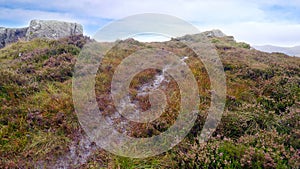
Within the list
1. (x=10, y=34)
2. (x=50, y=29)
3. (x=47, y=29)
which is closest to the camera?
(x=47, y=29)

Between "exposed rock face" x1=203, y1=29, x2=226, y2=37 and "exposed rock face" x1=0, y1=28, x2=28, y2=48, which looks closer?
"exposed rock face" x1=0, y1=28, x2=28, y2=48

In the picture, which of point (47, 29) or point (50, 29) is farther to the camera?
point (50, 29)

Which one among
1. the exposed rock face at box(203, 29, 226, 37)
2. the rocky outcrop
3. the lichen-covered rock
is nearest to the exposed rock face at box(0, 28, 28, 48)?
the rocky outcrop

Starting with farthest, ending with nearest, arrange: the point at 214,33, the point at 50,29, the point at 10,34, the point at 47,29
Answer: the point at 214,33 < the point at 10,34 < the point at 50,29 < the point at 47,29

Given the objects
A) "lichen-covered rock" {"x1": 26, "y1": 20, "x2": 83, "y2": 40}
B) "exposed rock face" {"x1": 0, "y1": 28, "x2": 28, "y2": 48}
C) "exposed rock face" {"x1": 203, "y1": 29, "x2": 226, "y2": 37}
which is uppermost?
"exposed rock face" {"x1": 203, "y1": 29, "x2": 226, "y2": 37}

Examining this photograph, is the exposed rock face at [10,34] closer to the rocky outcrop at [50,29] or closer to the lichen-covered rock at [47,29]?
the rocky outcrop at [50,29]

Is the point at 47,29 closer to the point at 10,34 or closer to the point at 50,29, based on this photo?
the point at 50,29

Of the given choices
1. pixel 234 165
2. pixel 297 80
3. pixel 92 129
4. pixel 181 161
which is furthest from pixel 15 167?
pixel 297 80

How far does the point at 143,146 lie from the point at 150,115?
1.34m

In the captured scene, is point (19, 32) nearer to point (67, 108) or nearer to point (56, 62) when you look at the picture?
point (56, 62)

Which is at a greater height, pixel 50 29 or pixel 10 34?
pixel 50 29

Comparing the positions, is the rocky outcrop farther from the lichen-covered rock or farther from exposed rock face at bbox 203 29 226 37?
exposed rock face at bbox 203 29 226 37

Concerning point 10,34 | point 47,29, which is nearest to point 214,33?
point 47,29

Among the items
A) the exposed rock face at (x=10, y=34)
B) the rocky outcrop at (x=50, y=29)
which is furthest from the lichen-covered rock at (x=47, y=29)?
the exposed rock face at (x=10, y=34)
